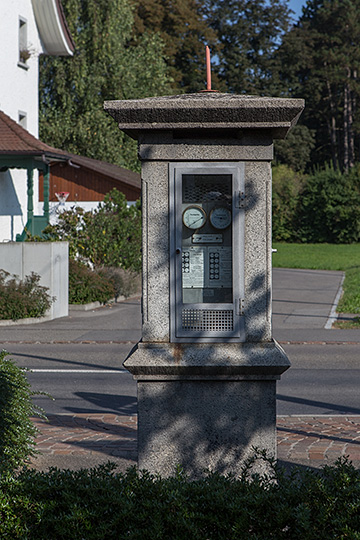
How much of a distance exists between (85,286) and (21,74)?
32.6 ft

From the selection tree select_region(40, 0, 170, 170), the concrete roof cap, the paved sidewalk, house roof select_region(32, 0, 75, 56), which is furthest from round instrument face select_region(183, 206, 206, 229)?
tree select_region(40, 0, 170, 170)

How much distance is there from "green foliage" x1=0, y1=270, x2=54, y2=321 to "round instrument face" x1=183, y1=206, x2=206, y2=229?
41.6ft

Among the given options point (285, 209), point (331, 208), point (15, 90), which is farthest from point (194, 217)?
point (285, 209)

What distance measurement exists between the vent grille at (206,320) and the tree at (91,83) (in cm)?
3447

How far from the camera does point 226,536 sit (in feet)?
12.3

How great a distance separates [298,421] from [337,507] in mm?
4848

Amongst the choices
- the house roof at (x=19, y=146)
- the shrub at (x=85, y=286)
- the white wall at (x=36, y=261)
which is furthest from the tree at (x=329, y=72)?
the white wall at (x=36, y=261)

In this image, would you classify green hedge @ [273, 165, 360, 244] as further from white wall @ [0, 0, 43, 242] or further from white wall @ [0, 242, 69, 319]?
white wall @ [0, 242, 69, 319]

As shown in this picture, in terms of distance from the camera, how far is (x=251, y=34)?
71625 mm

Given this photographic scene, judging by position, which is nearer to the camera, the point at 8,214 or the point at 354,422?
the point at 354,422

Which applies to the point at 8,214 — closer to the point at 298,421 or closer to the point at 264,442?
the point at 298,421

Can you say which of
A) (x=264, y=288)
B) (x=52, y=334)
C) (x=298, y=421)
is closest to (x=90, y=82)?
(x=52, y=334)

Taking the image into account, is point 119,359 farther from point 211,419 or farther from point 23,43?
point 23,43

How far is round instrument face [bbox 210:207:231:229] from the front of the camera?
213 inches
